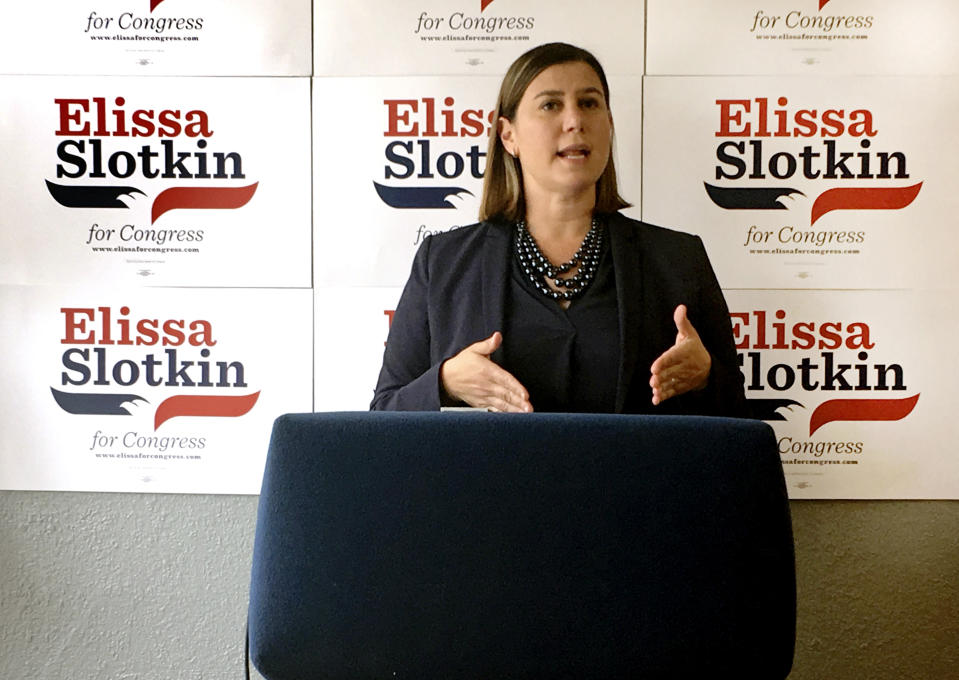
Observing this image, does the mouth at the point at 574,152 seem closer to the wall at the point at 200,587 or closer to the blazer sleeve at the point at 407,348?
the blazer sleeve at the point at 407,348

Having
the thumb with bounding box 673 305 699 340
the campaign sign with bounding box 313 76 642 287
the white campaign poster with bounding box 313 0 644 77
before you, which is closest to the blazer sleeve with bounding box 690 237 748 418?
the thumb with bounding box 673 305 699 340

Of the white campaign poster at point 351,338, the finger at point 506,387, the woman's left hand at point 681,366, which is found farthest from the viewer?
the white campaign poster at point 351,338

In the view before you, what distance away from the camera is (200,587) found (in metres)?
2.32

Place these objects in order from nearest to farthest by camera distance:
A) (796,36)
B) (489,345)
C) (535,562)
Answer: (535,562), (489,345), (796,36)

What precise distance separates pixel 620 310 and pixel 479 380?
36cm

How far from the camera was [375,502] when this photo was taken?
2.97ft

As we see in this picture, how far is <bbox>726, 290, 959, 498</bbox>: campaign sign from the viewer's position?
7.22 feet

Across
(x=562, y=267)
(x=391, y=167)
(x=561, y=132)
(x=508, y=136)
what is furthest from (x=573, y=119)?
(x=391, y=167)

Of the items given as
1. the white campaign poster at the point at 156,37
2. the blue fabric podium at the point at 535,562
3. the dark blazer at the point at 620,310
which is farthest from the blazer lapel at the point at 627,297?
the blue fabric podium at the point at 535,562

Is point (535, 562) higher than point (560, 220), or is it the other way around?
point (560, 220)

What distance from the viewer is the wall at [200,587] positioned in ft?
7.35

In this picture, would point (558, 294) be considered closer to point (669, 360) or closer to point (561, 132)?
point (669, 360)

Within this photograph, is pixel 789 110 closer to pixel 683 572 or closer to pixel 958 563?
pixel 958 563

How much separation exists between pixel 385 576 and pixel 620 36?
5.54ft
